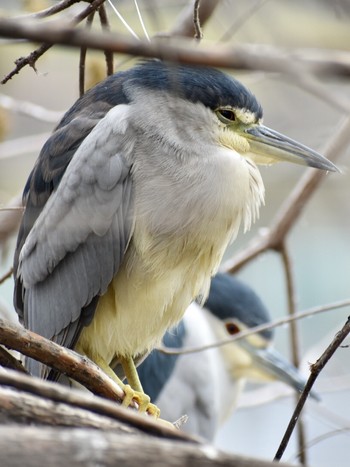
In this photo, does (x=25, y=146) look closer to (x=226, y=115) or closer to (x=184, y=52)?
(x=226, y=115)

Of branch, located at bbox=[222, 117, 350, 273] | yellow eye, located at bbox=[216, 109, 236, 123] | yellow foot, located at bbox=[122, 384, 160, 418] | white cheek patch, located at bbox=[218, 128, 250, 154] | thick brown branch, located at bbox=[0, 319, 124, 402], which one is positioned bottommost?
thick brown branch, located at bbox=[0, 319, 124, 402]

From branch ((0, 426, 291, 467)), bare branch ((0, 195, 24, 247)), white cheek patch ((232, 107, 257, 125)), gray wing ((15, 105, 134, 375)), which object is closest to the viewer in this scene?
branch ((0, 426, 291, 467))

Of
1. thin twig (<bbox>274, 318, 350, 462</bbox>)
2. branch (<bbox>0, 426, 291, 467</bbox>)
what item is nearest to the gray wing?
thin twig (<bbox>274, 318, 350, 462</bbox>)

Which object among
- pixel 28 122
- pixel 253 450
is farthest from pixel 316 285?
pixel 28 122

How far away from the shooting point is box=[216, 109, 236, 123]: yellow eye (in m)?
2.38

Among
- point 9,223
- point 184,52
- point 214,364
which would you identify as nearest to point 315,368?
point 184,52

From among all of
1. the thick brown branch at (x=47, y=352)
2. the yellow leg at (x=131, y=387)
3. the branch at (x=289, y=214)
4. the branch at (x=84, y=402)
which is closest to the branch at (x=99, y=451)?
the branch at (x=84, y=402)

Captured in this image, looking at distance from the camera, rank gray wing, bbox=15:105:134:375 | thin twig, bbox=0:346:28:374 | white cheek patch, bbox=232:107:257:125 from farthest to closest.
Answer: white cheek patch, bbox=232:107:257:125 < gray wing, bbox=15:105:134:375 < thin twig, bbox=0:346:28:374

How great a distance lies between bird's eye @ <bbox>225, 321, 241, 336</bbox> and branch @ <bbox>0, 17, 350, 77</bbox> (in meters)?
3.47

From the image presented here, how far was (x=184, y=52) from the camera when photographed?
89 cm

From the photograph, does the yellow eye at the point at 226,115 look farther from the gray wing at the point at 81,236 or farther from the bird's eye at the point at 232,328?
the bird's eye at the point at 232,328

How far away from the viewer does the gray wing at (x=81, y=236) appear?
224 centimetres

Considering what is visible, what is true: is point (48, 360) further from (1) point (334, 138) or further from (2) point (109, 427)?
(1) point (334, 138)

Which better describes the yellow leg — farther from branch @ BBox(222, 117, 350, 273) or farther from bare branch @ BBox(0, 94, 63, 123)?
bare branch @ BBox(0, 94, 63, 123)
